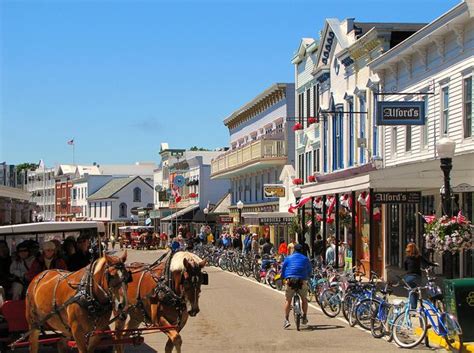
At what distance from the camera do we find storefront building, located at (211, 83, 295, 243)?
5406 centimetres

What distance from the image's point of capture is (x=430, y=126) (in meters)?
27.8

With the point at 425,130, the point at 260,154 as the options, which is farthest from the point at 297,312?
the point at 260,154

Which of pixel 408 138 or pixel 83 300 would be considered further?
pixel 408 138

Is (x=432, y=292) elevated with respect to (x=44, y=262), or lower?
lower

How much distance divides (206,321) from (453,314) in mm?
6993

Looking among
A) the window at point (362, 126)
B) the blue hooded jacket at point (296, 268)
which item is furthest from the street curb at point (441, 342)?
the window at point (362, 126)

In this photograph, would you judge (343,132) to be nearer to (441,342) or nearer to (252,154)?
(252,154)

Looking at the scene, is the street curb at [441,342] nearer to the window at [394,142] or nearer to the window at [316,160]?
the window at [394,142]

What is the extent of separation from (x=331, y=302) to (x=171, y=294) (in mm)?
8870

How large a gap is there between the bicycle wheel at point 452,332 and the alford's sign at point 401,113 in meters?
11.5

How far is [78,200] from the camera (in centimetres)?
13138

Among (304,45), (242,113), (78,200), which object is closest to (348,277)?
(304,45)

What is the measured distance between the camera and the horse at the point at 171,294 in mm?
12547

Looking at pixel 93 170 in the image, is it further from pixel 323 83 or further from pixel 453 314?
pixel 453 314
